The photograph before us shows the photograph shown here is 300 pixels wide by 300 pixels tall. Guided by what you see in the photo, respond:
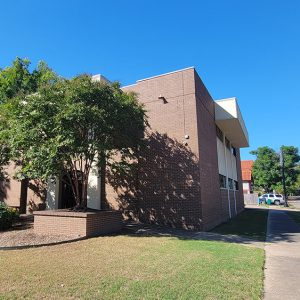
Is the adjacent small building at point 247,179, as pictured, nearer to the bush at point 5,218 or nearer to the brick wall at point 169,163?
the brick wall at point 169,163

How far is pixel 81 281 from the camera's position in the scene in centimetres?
566

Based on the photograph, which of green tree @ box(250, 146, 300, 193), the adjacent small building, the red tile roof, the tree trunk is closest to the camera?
the tree trunk

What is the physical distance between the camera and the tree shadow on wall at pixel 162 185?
44.5 feet

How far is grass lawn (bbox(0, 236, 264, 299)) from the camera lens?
516 centimetres

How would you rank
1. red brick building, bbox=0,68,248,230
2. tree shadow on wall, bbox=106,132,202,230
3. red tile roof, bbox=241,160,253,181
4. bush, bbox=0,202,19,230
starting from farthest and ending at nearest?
red tile roof, bbox=241,160,253,181, red brick building, bbox=0,68,248,230, tree shadow on wall, bbox=106,132,202,230, bush, bbox=0,202,19,230

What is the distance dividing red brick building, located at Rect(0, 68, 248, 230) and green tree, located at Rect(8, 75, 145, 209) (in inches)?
139

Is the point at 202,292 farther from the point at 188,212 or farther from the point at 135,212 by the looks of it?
the point at 135,212

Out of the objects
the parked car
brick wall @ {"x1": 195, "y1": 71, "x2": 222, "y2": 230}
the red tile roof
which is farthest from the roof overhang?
the red tile roof

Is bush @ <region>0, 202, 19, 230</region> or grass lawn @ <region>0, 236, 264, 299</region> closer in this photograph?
grass lawn @ <region>0, 236, 264, 299</region>

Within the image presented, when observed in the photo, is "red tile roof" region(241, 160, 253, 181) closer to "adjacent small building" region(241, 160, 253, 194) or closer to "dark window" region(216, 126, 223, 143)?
"adjacent small building" region(241, 160, 253, 194)

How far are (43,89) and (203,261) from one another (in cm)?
793

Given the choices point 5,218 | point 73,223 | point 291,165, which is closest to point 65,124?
point 73,223

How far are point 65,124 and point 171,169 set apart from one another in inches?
226

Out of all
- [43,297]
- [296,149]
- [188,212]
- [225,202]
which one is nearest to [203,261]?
[43,297]
